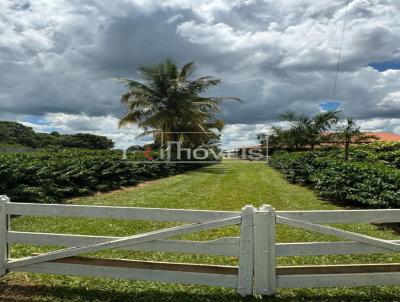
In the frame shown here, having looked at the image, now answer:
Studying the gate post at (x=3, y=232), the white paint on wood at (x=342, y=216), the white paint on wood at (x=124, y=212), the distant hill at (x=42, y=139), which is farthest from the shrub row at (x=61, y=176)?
the distant hill at (x=42, y=139)

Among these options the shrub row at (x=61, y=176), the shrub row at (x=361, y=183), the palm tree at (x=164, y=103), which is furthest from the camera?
the palm tree at (x=164, y=103)

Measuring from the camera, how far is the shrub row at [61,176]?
9633 mm

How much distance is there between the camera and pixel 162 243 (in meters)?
4.15

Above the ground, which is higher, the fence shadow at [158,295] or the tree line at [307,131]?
the tree line at [307,131]

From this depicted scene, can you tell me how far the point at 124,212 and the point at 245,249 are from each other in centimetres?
141

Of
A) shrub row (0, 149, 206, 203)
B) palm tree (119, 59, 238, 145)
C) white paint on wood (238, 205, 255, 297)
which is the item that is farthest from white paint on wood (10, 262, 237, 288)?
palm tree (119, 59, 238, 145)

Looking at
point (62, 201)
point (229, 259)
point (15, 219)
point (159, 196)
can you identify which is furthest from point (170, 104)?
point (229, 259)

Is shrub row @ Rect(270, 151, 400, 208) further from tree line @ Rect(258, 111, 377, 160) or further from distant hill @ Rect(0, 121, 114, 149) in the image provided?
distant hill @ Rect(0, 121, 114, 149)

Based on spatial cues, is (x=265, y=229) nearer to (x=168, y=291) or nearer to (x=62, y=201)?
(x=168, y=291)

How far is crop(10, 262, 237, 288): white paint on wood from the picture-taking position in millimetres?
4109

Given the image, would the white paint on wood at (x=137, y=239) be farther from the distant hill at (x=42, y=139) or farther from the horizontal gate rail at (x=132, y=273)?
the distant hill at (x=42, y=139)

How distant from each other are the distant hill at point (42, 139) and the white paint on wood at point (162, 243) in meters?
62.5

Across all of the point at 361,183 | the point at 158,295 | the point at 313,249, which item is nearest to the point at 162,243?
the point at 158,295

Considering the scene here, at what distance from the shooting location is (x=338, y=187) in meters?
11.3
